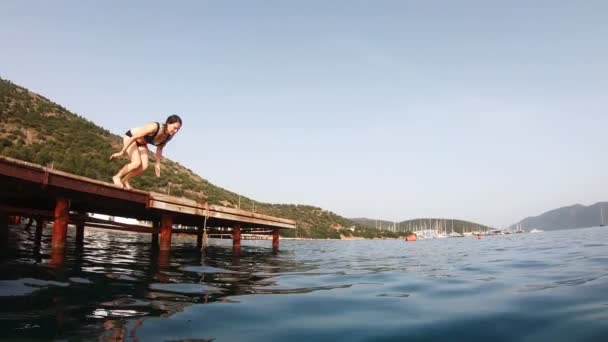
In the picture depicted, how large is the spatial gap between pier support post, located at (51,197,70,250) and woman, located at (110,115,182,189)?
4.06 feet

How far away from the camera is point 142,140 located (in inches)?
370

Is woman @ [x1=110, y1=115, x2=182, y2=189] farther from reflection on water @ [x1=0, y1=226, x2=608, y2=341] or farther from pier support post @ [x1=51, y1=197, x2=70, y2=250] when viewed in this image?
reflection on water @ [x1=0, y1=226, x2=608, y2=341]

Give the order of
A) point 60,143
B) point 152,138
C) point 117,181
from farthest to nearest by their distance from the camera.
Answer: point 60,143
point 117,181
point 152,138

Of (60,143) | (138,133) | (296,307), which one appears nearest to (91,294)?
(296,307)

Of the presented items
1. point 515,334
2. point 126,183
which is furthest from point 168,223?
point 515,334

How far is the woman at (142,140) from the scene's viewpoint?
9.06 m

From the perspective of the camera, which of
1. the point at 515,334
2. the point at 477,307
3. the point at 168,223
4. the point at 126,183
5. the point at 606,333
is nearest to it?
the point at 606,333

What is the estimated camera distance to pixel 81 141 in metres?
50.1

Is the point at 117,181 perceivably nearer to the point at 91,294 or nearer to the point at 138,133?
the point at 138,133

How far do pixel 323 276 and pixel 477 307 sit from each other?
365cm

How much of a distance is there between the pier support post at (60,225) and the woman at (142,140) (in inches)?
48.7

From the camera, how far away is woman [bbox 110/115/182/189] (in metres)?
9.06

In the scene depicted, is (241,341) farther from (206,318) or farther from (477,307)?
(477,307)

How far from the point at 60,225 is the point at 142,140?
2.72 metres
